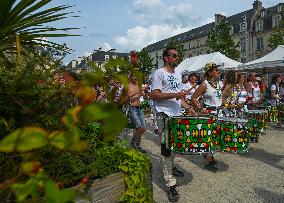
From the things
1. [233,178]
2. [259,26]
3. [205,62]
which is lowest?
[233,178]

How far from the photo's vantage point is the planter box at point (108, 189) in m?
2.77

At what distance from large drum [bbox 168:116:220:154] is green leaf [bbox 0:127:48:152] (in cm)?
413

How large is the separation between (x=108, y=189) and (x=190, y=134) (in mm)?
1949

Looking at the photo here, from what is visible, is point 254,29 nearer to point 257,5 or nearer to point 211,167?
point 257,5

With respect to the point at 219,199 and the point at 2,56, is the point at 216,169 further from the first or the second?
the point at 2,56

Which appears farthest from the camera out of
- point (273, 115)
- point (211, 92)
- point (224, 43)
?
point (224, 43)

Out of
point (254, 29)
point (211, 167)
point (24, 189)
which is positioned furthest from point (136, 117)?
point (254, 29)

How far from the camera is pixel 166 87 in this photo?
195 inches

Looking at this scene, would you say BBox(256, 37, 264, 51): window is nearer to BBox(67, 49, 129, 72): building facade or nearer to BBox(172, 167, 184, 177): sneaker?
BBox(172, 167, 184, 177): sneaker

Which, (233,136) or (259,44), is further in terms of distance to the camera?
(259,44)

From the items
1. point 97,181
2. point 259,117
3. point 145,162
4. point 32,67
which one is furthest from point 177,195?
point 259,117

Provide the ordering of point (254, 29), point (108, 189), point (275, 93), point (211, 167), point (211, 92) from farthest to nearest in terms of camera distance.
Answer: point (254, 29), point (275, 93), point (211, 92), point (211, 167), point (108, 189)

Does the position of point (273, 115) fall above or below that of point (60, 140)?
below

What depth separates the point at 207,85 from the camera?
643 cm
